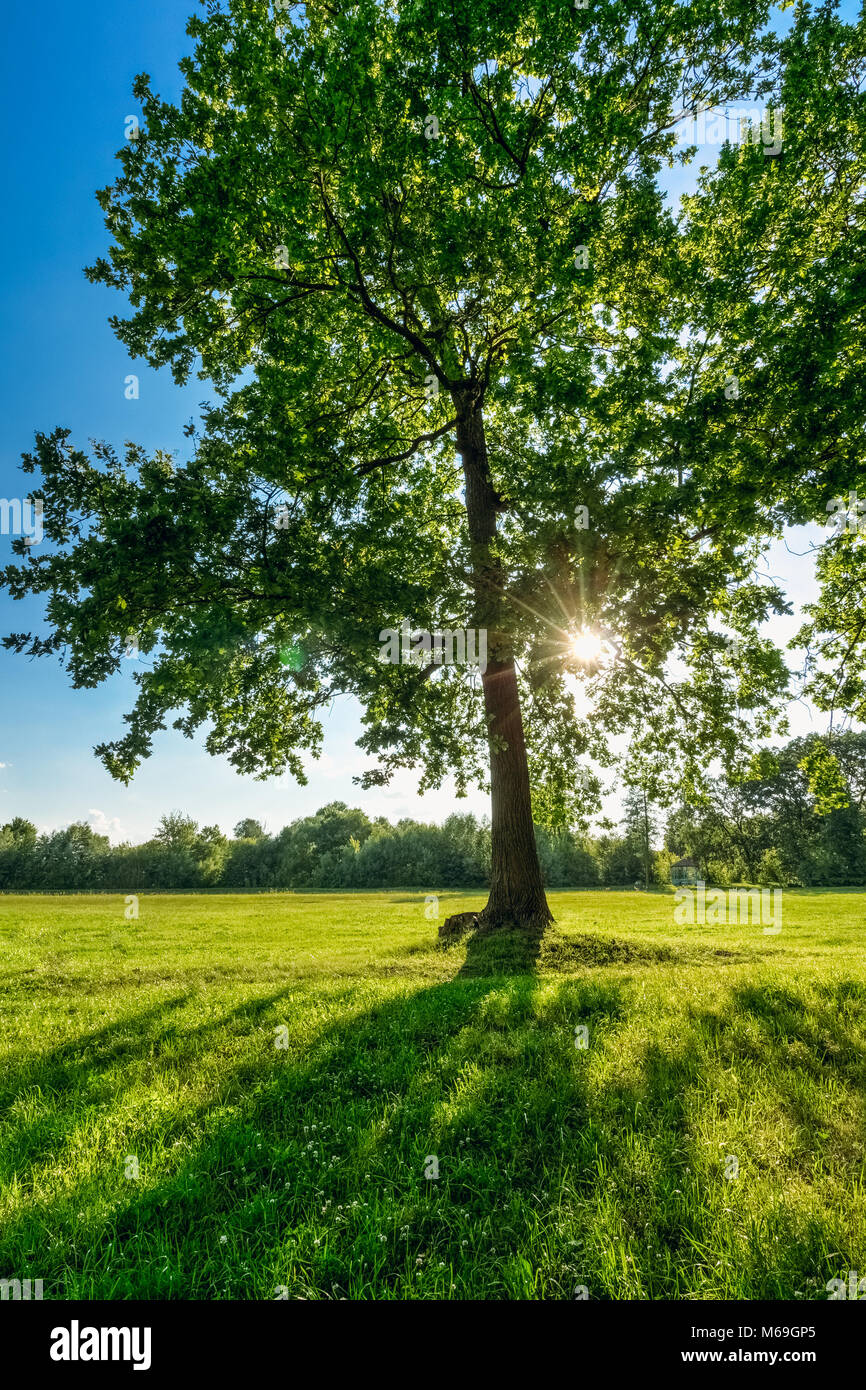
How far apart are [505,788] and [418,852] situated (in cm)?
6378

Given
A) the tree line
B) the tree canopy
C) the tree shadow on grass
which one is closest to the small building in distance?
the tree line

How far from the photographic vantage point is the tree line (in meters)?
61.1

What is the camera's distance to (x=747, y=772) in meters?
14.4

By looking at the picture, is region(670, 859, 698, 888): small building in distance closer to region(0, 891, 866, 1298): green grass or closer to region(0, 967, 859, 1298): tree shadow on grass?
region(0, 891, 866, 1298): green grass

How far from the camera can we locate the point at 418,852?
2921 inches

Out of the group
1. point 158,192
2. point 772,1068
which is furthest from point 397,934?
point 158,192

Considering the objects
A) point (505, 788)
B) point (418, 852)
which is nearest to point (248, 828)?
point (418, 852)

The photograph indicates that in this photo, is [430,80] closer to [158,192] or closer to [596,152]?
[596,152]

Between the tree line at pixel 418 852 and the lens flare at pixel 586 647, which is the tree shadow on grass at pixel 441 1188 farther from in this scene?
the tree line at pixel 418 852

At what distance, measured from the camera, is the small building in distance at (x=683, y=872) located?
197 ft

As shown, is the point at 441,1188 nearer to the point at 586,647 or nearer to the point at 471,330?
the point at 586,647

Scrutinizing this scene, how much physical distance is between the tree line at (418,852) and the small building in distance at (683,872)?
1361 mm

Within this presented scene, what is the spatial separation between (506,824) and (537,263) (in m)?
11.1

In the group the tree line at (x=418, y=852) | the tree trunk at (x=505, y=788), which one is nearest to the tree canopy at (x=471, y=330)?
the tree trunk at (x=505, y=788)
